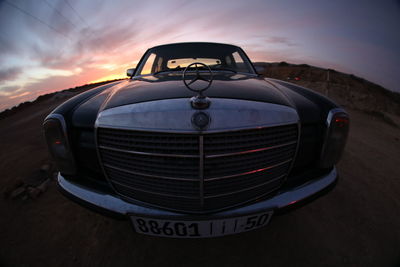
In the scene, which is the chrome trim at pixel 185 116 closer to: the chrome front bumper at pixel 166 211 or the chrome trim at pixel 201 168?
the chrome trim at pixel 201 168

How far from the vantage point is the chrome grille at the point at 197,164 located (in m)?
1.14

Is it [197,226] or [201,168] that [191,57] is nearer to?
[201,168]

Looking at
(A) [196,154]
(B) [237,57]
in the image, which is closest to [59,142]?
(A) [196,154]

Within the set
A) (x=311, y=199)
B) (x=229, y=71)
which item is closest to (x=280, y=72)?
(x=229, y=71)

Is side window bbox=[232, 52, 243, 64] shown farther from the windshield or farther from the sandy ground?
the sandy ground

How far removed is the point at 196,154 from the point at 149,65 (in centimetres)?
202

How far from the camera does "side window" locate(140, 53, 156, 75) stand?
8.31 ft

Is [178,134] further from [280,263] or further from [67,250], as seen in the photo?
[67,250]

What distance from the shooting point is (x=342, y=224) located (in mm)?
1823

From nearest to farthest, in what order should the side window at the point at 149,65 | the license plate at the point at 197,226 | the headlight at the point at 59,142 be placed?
the license plate at the point at 197,226, the headlight at the point at 59,142, the side window at the point at 149,65

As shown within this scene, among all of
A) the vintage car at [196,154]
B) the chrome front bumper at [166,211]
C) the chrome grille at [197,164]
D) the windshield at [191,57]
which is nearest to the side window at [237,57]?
the windshield at [191,57]

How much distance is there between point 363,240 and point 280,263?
887 mm

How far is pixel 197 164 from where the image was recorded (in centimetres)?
116

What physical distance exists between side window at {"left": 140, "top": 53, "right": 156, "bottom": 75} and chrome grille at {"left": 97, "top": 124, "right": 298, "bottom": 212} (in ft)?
5.08
